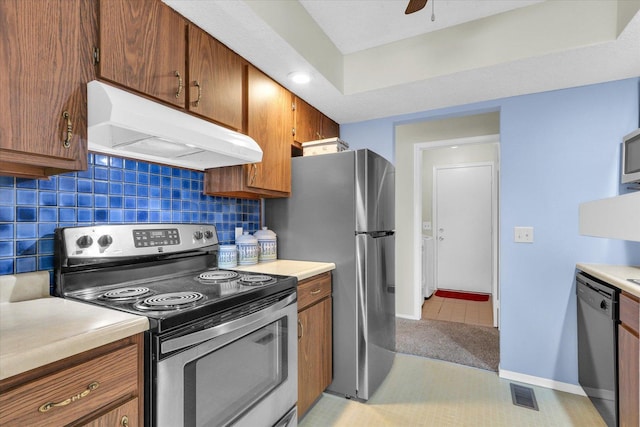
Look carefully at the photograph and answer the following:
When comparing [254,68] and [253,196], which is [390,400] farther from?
[254,68]

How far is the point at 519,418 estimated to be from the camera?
6.07ft

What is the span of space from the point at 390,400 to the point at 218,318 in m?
1.48

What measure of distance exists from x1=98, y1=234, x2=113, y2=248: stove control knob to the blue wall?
2.49 metres

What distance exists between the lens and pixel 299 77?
6.77 ft

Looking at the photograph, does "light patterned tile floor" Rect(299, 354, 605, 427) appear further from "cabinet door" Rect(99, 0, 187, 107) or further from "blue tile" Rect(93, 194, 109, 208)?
"cabinet door" Rect(99, 0, 187, 107)

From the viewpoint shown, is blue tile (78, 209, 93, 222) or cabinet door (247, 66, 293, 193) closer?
blue tile (78, 209, 93, 222)

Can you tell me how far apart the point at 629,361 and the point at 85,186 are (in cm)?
257

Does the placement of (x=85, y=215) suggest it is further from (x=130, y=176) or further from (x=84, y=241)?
(x=130, y=176)

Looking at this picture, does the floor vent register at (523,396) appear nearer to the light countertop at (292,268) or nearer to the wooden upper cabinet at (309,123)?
the light countertop at (292,268)

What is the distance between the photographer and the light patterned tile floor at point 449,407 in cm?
182

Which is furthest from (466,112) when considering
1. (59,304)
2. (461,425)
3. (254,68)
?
(59,304)

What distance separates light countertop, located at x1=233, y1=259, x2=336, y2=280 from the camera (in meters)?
1.75

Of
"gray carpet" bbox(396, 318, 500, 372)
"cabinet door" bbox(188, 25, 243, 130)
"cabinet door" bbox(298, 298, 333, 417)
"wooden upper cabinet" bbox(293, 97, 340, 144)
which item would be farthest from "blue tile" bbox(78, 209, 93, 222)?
"gray carpet" bbox(396, 318, 500, 372)

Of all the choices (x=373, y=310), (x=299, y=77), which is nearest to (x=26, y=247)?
(x=299, y=77)
